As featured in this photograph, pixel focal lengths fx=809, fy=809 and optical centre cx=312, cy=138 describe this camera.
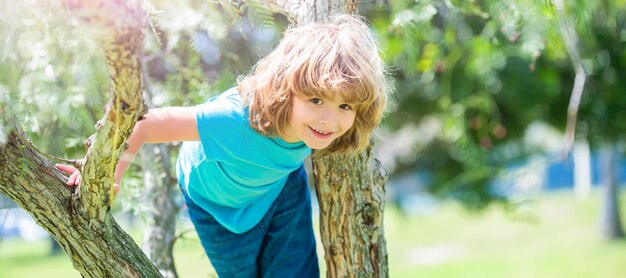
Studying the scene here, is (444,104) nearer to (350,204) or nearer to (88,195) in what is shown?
(350,204)

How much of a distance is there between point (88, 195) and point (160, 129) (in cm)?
25

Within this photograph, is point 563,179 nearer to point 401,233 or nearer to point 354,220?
point 401,233

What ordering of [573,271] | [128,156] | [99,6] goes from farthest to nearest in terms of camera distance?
[573,271], [128,156], [99,6]

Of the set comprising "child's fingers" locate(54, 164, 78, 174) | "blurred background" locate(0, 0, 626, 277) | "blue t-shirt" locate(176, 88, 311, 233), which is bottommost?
"child's fingers" locate(54, 164, 78, 174)

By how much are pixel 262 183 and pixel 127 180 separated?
476 mm

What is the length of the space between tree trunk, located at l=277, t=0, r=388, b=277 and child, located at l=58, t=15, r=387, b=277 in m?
0.06

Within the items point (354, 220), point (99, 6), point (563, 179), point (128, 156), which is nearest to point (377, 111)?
point (354, 220)

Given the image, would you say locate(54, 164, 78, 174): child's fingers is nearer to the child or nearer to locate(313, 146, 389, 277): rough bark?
the child

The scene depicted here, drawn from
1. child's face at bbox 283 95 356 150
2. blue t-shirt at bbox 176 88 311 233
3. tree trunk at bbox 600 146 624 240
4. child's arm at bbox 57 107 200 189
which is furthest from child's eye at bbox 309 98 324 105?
tree trunk at bbox 600 146 624 240

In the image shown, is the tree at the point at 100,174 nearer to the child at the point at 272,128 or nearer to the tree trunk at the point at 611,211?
the child at the point at 272,128

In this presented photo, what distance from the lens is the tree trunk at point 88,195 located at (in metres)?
1.27

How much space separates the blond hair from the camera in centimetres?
166

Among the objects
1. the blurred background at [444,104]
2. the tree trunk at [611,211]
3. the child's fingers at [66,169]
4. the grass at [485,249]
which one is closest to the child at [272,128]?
the child's fingers at [66,169]

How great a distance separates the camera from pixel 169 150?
2473 mm
